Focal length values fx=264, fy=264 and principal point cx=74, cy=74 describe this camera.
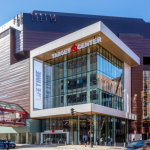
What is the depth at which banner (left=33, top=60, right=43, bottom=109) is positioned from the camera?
2307 inches

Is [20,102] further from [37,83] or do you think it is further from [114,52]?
[114,52]

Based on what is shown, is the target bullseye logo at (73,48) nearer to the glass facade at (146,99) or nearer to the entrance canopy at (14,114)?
the entrance canopy at (14,114)

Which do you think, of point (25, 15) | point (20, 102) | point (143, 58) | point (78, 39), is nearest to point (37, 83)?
point (20, 102)

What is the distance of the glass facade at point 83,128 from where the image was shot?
5034 cm

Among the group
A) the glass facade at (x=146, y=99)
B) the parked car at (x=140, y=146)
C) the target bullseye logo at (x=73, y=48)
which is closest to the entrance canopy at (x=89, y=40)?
the target bullseye logo at (x=73, y=48)

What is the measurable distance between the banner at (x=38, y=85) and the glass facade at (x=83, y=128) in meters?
4.40

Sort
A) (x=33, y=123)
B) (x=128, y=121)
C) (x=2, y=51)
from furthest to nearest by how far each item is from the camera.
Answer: (x=2, y=51) → (x=128, y=121) → (x=33, y=123)

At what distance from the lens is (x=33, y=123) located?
2325 inches

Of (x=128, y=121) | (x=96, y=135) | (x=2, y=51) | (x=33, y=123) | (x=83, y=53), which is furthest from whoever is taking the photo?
(x=2, y=51)

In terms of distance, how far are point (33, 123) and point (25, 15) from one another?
93.4ft

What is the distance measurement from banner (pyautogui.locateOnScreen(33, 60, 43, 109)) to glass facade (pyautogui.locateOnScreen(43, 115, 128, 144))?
440cm

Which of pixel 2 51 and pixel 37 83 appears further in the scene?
pixel 2 51

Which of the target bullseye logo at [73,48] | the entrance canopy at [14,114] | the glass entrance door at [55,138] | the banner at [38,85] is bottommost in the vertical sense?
the glass entrance door at [55,138]

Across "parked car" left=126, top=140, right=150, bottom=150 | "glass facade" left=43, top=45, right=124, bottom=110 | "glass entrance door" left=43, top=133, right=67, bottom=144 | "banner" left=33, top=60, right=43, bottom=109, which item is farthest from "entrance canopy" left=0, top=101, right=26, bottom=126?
"parked car" left=126, top=140, right=150, bottom=150
